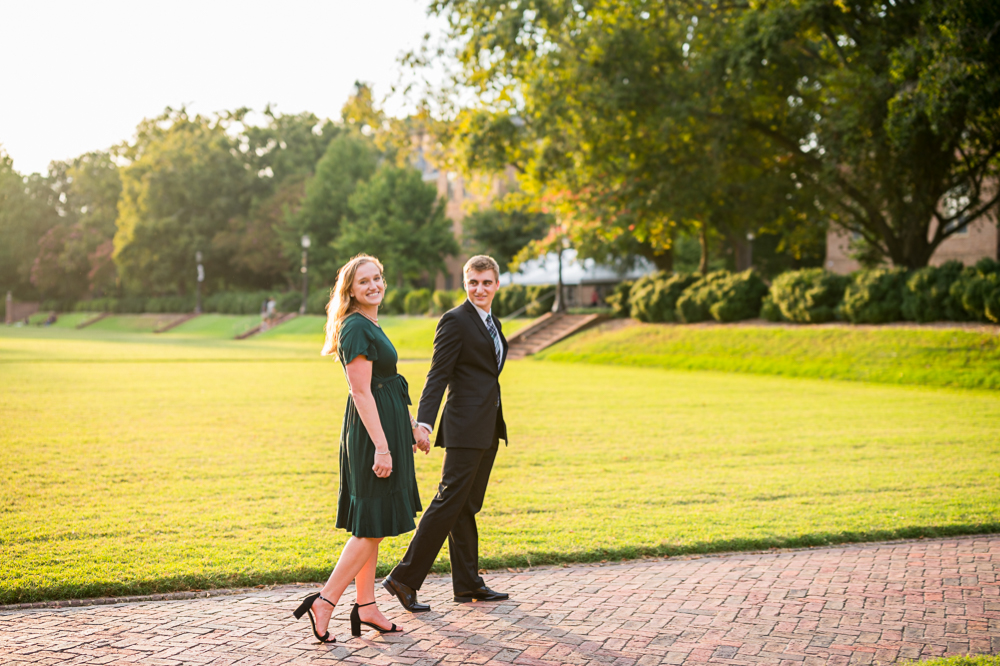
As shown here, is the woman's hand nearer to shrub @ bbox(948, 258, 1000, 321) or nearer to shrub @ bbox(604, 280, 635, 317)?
shrub @ bbox(948, 258, 1000, 321)

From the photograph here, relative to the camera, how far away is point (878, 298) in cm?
2264

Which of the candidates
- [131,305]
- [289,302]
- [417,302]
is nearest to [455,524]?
[417,302]

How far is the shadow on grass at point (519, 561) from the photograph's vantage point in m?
5.04

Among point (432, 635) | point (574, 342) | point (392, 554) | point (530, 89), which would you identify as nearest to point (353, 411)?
point (432, 635)

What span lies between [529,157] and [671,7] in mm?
6090

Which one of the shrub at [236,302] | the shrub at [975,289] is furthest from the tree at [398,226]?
the shrub at [975,289]

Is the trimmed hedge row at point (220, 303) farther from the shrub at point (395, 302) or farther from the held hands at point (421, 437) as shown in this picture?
the held hands at point (421, 437)

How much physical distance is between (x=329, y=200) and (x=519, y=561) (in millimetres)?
56168

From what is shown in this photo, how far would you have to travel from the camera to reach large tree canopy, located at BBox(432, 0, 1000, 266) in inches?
825

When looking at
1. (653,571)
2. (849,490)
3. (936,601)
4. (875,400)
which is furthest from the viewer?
(875,400)

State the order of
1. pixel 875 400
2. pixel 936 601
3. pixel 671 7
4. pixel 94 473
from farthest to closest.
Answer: pixel 671 7 → pixel 875 400 → pixel 94 473 → pixel 936 601

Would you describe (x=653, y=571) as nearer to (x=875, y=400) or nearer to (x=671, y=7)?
(x=875, y=400)

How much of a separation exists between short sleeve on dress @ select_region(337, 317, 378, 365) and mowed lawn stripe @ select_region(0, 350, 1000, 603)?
192 cm

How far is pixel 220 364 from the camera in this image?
2617 cm
